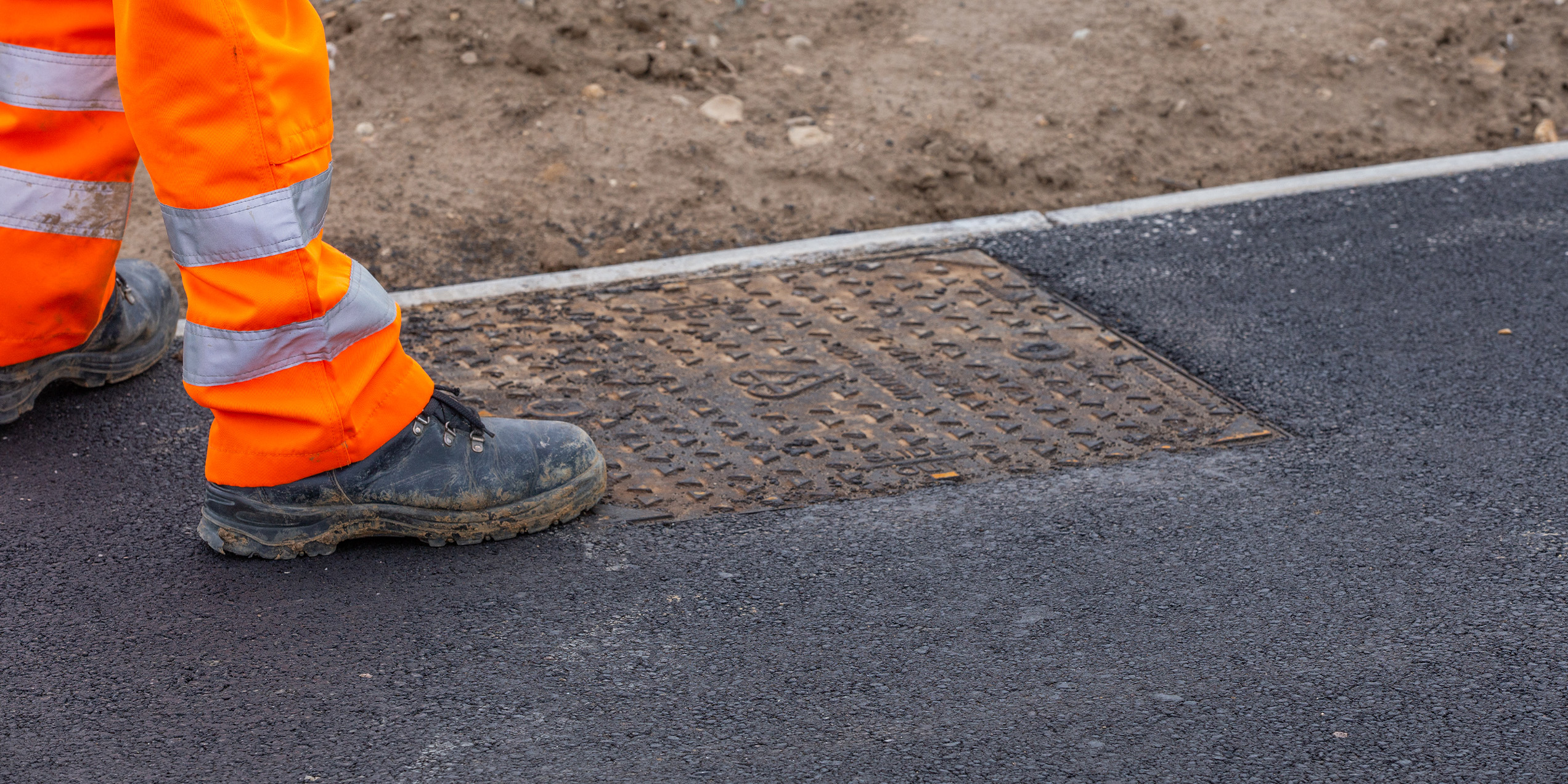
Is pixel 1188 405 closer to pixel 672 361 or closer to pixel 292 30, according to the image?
pixel 672 361

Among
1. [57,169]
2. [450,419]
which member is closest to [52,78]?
[57,169]

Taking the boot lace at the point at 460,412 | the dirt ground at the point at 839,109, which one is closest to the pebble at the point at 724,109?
the dirt ground at the point at 839,109

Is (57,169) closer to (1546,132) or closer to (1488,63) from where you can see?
(1546,132)

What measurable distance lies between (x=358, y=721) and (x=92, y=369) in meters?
1.48

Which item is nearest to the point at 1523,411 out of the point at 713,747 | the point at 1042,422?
the point at 1042,422

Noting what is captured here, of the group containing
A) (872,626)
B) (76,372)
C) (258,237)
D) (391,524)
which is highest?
(258,237)

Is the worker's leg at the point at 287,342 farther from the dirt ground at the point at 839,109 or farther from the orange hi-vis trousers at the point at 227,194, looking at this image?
the dirt ground at the point at 839,109

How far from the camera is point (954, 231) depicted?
3.96 meters

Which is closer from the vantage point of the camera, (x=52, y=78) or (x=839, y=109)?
(x=52, y=78)

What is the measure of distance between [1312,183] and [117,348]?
11.9 feet

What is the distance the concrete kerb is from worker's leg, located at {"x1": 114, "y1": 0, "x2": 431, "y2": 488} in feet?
3.96

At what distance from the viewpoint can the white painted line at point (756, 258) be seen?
3582 mm

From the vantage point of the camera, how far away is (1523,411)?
2959mm

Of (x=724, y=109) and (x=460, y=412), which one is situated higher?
(x=460, y=412)
